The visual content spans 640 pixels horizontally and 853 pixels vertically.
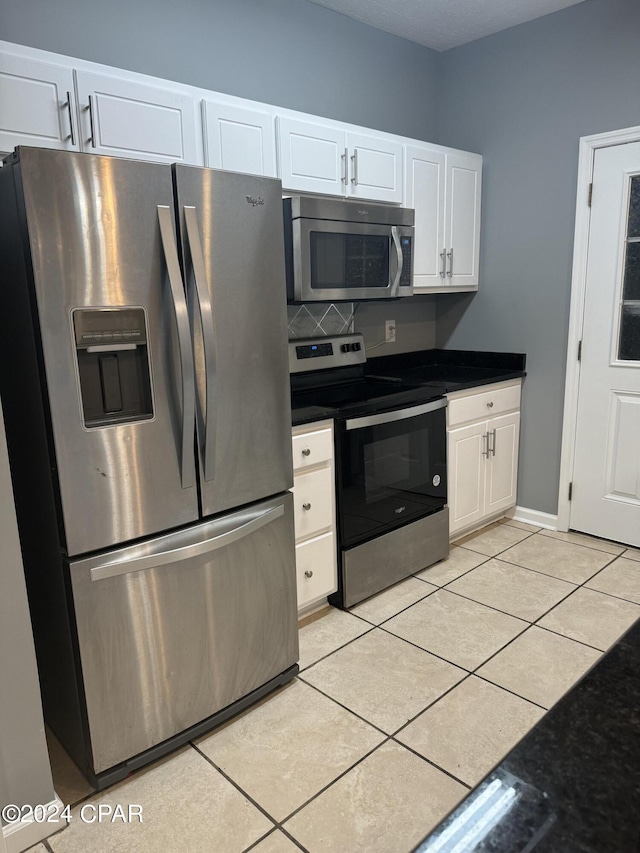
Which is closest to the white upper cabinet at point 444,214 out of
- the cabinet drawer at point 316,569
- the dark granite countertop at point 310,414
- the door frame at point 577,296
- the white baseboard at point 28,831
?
the door frame at point 577,296

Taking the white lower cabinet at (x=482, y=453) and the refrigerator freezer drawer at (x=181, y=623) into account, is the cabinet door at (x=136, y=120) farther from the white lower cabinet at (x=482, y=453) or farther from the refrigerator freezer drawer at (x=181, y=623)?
the white lower cabinet at (x=482, y=453)

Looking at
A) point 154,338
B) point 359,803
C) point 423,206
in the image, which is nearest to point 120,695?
point 359,803

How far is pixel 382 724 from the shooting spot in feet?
6.64

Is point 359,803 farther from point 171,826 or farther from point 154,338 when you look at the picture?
point 154,338

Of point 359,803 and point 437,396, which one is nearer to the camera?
point 359,803

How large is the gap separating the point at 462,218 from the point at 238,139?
1.57 meters

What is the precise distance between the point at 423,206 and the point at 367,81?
76 cm

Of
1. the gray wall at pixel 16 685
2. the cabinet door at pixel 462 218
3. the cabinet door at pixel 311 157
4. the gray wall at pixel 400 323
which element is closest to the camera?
the gray wall at pixel 16 685

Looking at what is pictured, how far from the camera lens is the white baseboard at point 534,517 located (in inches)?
143

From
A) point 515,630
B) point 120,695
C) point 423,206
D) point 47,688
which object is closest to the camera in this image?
point 120,695

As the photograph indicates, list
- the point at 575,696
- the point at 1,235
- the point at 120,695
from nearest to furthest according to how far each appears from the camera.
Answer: the point at 575,696 → the point at 1,235 → the point at 120,695

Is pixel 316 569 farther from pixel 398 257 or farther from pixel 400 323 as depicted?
pixel 400 323

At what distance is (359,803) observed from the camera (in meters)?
1.71

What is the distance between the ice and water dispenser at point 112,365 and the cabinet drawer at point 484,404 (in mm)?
1837
